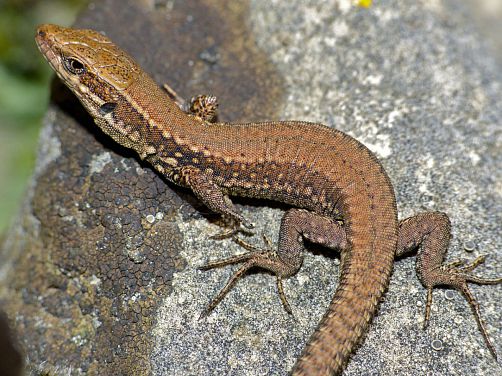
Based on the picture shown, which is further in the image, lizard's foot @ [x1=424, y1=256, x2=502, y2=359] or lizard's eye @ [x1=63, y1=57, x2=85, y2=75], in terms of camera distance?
lizard's eye @ [x1=63, y1=57, x2=85, y2=75]

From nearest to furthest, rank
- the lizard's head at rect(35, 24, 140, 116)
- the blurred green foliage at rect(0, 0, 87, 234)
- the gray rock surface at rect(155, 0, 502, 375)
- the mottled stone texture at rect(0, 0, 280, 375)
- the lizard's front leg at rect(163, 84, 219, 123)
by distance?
the gray rock surface at rect(155, 0, 502, 375)
the mottled stone texture at rect(0, 0, 280, 375)
the lizard's head at rect(35, 24, 140, 116)
the lizard's front leg at rect(163, 84, 219, 123)
the blurred green foliage at rect(0, 0, 87, 234)

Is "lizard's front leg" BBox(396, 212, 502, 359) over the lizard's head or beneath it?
over

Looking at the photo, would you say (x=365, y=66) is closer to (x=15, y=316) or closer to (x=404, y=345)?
(x=404, y=345)

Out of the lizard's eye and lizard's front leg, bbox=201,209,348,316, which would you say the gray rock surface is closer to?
lizard's front leg, bbox=201,209,348,316

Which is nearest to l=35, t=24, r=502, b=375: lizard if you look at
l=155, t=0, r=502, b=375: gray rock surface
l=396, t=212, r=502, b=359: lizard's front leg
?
l=396, t=212, r=502, b=359: lizard's front leg

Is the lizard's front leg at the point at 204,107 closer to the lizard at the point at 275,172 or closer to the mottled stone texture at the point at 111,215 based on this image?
the lizard at the point at 275,172

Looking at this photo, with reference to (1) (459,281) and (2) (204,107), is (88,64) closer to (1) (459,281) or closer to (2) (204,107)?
(2) (204,107)
